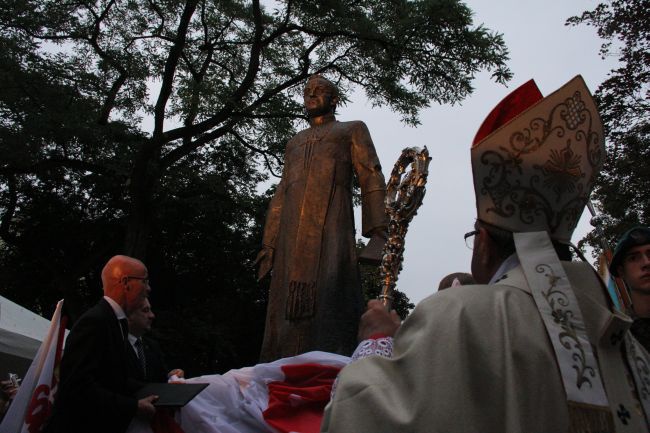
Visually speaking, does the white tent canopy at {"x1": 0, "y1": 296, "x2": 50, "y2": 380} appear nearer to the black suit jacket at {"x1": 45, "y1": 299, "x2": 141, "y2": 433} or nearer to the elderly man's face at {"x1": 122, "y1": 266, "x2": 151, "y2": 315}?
the elderly man's face at {"x1": 122, "y1": 266, "x2": 151, "y2": 315}

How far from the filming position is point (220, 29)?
17516 millimetres

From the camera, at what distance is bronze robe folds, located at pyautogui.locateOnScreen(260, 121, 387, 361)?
16.3 feet

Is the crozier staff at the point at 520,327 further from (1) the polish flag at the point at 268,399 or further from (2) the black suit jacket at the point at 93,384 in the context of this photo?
(1) the polish flag at the point at 268,399

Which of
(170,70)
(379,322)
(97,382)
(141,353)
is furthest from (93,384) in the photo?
(170,70)

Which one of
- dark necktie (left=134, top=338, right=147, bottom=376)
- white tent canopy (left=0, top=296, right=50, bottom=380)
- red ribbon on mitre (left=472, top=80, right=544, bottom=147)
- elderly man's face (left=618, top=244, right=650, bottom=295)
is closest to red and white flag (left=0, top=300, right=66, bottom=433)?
dark necktie (left=134, top=338, right=147, bottom=376)

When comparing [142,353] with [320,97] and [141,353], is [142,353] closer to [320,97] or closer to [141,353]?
[141,353]

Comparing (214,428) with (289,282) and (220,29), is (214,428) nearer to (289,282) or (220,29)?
(289,282)

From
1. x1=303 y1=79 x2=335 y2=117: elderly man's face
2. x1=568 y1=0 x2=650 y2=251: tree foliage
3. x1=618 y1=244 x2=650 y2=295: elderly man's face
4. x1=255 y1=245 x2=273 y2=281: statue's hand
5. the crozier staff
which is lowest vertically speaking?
the crozier staff

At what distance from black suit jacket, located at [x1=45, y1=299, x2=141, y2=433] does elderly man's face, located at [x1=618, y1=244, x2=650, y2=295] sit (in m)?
2.48


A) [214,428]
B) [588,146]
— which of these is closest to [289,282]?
[214,428]

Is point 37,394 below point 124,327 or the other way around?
below

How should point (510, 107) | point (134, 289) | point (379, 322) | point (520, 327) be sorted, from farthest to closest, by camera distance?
point (134, 289)
point (379, 322)
point (510, 107)
point (520, 327)

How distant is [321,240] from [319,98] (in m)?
1.34

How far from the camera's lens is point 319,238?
5.20m
